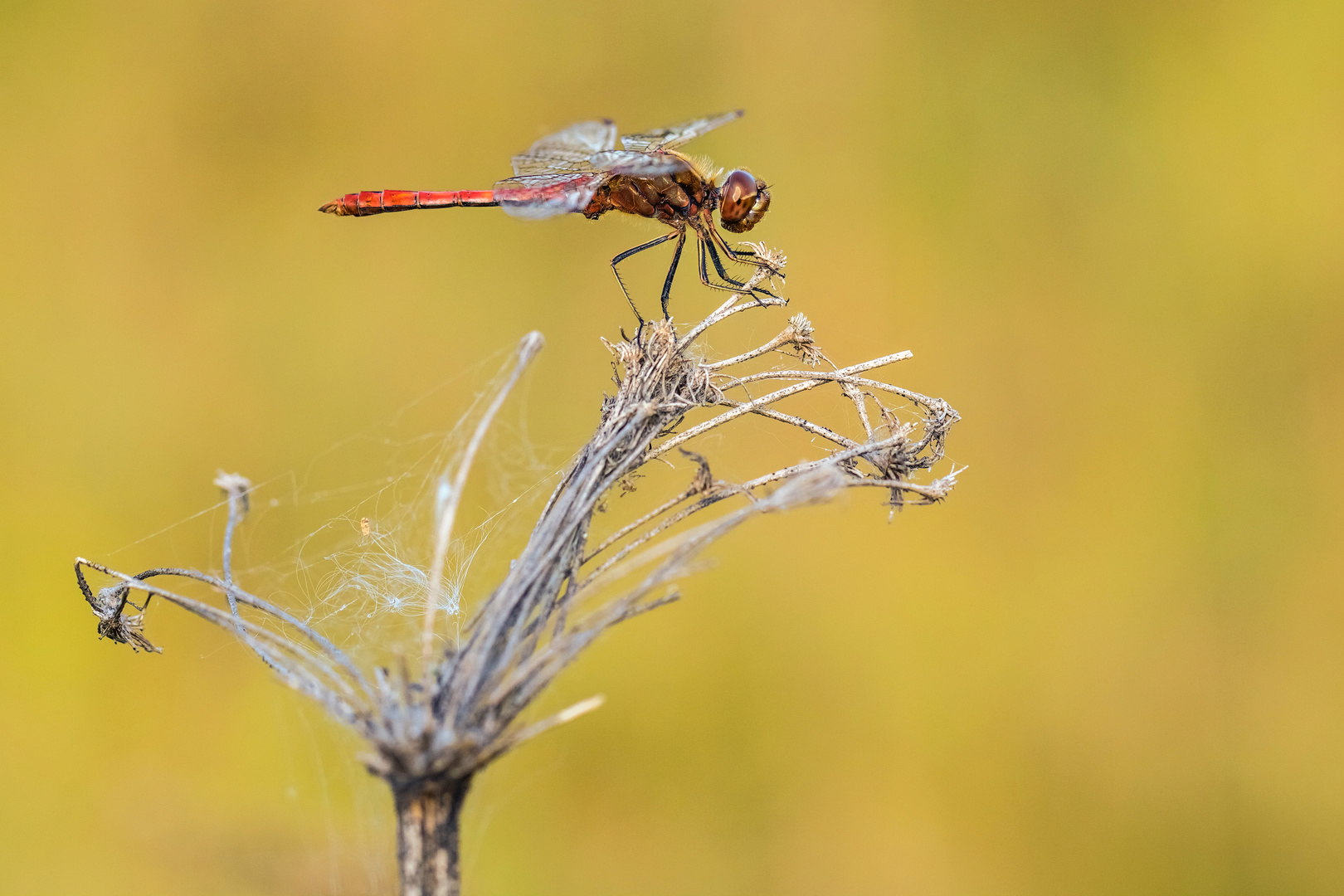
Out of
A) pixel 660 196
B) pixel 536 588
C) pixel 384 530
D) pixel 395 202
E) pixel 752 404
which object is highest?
pixel 395 202

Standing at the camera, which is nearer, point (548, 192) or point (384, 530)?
point (384, 530)

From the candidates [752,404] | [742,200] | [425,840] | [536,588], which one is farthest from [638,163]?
[425,840]

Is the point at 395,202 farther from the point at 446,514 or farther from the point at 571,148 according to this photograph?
the point at 446,514

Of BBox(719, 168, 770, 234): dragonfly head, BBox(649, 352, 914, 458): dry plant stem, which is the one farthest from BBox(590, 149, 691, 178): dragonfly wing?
BBox(649, 352, 914, 458): dry plant stem

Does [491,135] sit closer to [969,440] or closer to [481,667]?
[969,440]

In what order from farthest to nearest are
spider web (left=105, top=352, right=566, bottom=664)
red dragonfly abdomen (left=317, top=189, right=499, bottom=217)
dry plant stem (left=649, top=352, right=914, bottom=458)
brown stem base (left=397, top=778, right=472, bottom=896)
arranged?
red dragonfly abdomen (left=317, top=189, right=499, bottom=217) → spider web (left=105, top=352, right=566, bottom=664) → dry plant stem (left=649, top=352, right=914, bottom=458) → brown stem base (left=397, top=778, right=472, bottom=896)

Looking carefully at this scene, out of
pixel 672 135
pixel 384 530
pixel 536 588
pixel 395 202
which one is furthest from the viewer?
pixel 395 202

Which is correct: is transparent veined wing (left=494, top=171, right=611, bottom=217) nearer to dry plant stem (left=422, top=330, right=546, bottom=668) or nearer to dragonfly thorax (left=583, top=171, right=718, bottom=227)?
dragonfly thorax (left=583, top=171, right=718, bottom=227)
